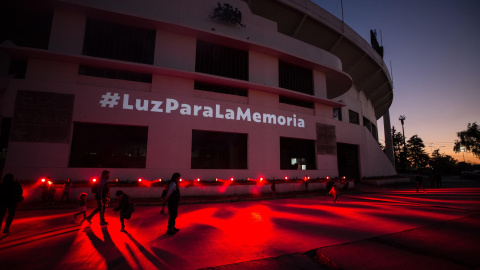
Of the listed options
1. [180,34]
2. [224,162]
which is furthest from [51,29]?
[224,162]

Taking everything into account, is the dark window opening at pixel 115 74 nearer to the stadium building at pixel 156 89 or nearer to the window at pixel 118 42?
the stadium building at pixel 156 89

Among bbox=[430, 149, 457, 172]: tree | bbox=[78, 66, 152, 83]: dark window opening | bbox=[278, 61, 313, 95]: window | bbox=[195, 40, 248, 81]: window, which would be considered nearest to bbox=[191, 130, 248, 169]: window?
bbox=[195, 40, 248, 81]: window

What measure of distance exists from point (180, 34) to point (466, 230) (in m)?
19.0

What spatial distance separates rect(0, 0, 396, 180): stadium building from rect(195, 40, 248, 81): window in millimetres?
92

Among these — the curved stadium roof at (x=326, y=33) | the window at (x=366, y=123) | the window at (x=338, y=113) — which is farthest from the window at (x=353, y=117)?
the window at (x=366, y=123)

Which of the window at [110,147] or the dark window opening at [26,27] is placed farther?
the window at [110,147]

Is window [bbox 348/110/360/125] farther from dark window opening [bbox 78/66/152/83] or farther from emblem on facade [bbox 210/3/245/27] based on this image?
dark window opening [bbox 78/66/152/83]

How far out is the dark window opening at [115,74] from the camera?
14.6 m

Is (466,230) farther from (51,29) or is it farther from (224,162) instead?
(51,29)

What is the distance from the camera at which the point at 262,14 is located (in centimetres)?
2273

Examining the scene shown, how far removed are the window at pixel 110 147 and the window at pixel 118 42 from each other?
575cm

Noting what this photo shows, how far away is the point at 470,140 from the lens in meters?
55.9

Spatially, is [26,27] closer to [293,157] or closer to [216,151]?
[216,151]

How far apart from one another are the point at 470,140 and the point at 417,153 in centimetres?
1775
